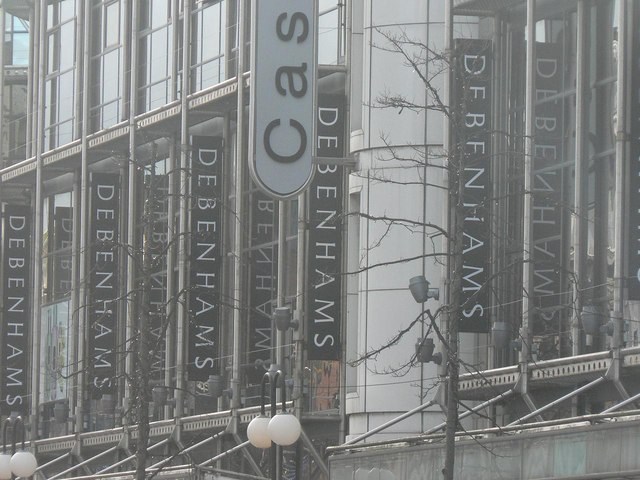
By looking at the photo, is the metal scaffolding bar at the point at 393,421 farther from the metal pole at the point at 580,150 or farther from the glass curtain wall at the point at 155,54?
the glass curtain wall at the point at 155,54

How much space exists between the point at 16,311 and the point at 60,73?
7030 millimetres

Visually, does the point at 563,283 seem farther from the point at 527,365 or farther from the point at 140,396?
the point at 140,396

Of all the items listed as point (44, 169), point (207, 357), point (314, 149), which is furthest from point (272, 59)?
point (44, 169)

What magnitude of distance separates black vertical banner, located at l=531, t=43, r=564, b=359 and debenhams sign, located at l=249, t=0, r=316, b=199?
401cm

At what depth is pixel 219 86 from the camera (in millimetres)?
42594

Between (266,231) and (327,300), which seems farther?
(266,231)

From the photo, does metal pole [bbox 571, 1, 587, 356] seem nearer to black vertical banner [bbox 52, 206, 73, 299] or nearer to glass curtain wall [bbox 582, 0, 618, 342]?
glass curtain wall [bbox 582, 0, 618, 342]

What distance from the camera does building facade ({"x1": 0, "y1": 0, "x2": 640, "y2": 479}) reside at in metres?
29.8

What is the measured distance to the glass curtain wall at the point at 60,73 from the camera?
53250mm

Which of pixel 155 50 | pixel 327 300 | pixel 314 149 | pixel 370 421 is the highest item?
pixel 155 50

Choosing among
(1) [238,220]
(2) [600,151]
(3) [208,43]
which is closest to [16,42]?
(3) [208,43]

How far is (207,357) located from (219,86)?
620 centimetres

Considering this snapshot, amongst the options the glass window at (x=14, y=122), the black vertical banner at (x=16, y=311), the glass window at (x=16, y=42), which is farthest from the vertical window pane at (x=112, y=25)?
the glass window at (x=16, y=42)

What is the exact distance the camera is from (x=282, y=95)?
108ft
